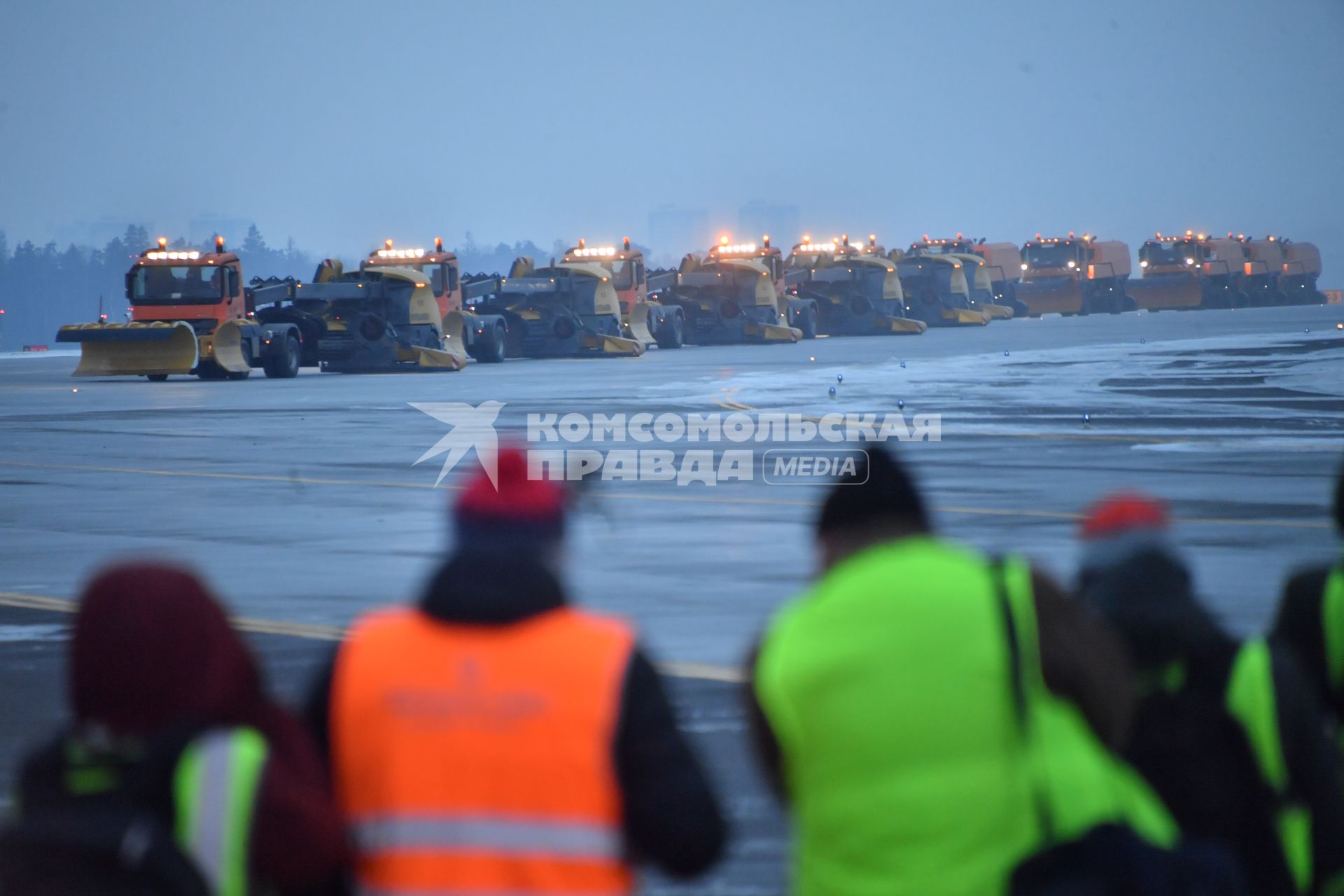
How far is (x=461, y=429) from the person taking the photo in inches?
876

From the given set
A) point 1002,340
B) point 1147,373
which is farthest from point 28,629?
point 1002,340

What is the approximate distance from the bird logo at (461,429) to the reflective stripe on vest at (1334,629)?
10.9 m

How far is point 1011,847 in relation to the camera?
2.94m

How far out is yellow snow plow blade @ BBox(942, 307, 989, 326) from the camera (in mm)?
70000

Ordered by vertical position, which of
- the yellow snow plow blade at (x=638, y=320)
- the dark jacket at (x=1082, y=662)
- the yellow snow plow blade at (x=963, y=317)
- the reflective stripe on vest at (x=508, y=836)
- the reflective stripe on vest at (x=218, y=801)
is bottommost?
the yellow snow plow blade at (x=963, y=317)

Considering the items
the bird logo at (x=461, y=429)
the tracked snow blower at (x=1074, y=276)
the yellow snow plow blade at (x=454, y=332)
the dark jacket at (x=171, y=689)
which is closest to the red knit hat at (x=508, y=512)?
the dark jacket at (x=171, y=689)

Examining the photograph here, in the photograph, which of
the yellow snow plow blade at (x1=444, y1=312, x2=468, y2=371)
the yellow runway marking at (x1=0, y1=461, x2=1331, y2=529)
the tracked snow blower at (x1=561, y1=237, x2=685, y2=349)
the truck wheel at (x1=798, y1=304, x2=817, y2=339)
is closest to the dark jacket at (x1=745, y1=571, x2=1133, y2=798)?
the yellow runway marking at (x1=0, y1=461, x2=1331, y2=529)

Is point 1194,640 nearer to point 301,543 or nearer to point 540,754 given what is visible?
point 540,754

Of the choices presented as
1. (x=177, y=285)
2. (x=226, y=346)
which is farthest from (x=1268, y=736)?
(x=177, y=285)

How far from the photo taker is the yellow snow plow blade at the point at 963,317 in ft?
230

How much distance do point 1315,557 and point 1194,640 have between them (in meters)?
7.89

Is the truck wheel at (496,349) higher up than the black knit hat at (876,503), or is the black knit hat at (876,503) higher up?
the black knit hat at (876,503)

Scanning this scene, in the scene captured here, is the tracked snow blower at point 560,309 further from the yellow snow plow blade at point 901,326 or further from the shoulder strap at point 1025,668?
the shoulder strap at point 1025,668

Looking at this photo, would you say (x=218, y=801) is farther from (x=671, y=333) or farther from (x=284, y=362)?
(x=671, y=333)
